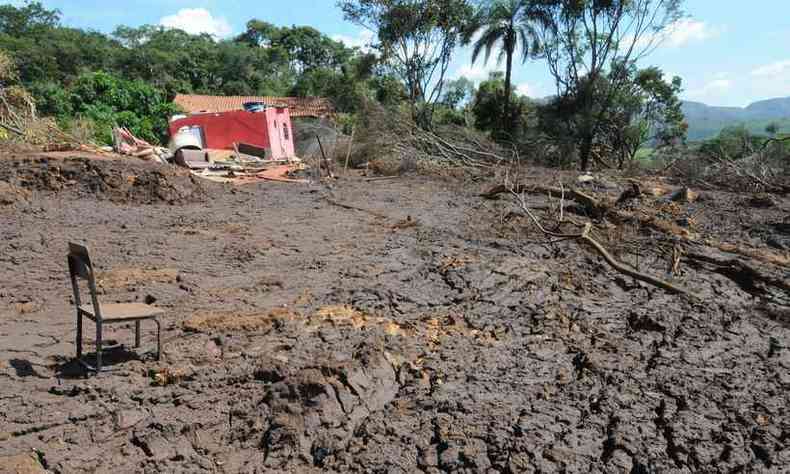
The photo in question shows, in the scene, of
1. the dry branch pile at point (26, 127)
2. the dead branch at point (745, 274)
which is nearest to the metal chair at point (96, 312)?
the dead branch at point (745, 274)

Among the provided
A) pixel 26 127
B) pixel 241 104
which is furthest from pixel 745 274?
pixel 241 104

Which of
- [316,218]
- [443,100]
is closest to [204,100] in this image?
[443,100]

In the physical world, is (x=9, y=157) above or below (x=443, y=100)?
below

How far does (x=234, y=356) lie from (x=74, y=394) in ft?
3.48

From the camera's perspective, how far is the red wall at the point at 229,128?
916 inches

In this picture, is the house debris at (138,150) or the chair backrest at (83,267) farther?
the house debris at (138,150)

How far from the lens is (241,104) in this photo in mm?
35875

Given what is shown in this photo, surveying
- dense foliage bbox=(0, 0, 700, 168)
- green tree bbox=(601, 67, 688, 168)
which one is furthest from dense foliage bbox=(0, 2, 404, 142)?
green tree bbox=(601, 67, 688, 168)

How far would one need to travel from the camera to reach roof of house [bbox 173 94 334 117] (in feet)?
113

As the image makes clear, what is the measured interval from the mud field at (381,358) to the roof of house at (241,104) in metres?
26.3

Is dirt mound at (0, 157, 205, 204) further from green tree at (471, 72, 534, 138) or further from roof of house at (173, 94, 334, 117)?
roof of house at (173, 94, 334, 117)

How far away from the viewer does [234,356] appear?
4.55 metres

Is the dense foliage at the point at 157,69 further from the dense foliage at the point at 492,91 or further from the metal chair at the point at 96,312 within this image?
the metal chair at the point at 96,312

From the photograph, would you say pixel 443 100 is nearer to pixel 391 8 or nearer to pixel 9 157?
pixel 391 8
